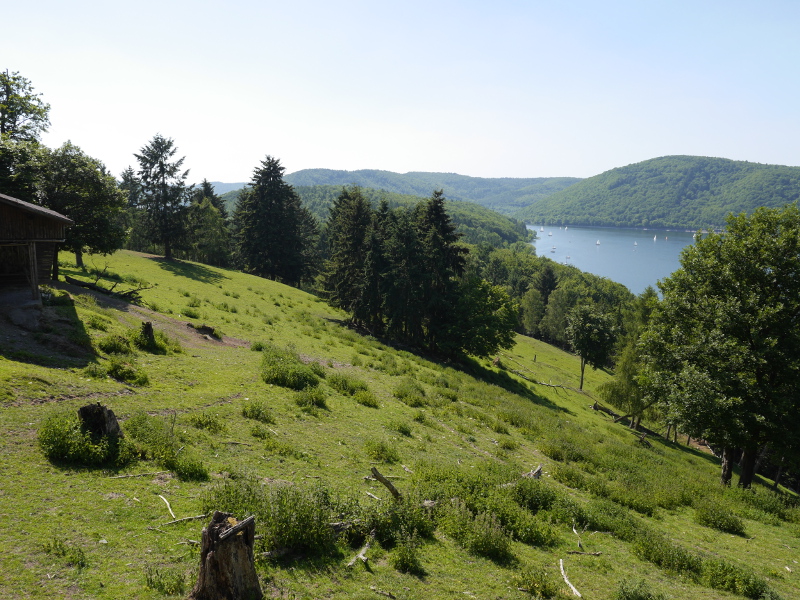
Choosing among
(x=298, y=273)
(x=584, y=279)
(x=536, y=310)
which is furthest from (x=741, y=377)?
(x=584, y=279)

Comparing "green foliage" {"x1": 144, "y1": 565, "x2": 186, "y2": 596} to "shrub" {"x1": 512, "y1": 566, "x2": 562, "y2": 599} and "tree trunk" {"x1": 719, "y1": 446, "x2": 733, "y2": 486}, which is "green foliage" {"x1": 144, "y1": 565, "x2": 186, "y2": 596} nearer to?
"shrub" {"x1": 512, "y1": 566, "x2": 562, "y2": 599}

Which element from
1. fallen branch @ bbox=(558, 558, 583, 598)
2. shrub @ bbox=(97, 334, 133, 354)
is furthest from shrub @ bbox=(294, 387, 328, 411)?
fallen branch @ bbox=(558, 558, 583, 598)

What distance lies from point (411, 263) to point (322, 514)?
37129 mm

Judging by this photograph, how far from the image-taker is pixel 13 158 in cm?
2791

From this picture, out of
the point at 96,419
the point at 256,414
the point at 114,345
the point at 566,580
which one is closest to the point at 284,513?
the point at 96,419

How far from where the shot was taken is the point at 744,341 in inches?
800

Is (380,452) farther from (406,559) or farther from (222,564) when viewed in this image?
(222,564)

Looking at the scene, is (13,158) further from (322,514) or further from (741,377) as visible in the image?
(741,377)

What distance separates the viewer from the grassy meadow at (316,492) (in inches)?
302

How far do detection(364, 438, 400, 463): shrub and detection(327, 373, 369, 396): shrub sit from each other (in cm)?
651

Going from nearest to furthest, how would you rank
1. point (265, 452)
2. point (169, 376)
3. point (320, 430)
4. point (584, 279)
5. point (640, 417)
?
point (265, 452) → point (320, 430) → point (169, 376) → point (640, 417) → point (584, 279)

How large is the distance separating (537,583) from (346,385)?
565 inches

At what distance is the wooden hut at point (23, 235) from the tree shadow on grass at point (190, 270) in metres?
23.7

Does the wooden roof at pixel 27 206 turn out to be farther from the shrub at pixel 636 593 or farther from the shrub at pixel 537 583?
the shrub at pixel 636 593
